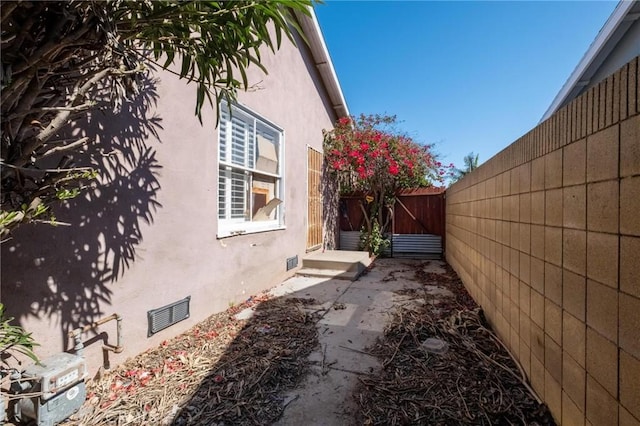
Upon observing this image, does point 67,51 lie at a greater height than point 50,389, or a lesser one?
greater

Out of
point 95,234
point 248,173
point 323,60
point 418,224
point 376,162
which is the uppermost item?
point 323,60

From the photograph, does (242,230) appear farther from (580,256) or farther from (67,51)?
(580,256)

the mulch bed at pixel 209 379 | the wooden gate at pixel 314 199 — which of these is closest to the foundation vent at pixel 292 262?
the wooden gate at pixel 314 199

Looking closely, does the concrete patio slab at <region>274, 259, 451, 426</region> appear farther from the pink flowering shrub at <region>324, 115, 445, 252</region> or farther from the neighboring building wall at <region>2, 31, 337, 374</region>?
the pink flowering shrub at <region>324, 115, 445, 252</region>

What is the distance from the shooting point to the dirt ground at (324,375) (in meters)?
2.05

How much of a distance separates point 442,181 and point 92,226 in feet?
31.4

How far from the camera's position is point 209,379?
249 centimetres

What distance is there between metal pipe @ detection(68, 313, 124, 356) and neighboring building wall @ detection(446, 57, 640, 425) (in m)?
3.35

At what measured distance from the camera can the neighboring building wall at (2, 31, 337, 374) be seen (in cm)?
212

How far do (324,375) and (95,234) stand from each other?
237cm

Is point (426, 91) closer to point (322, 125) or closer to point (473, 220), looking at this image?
point (322, 125)

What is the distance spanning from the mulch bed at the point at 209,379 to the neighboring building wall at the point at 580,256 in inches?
74.4

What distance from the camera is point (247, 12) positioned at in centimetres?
171

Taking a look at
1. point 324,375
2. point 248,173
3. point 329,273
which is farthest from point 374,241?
point 324,375
